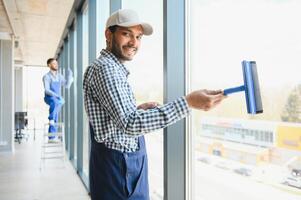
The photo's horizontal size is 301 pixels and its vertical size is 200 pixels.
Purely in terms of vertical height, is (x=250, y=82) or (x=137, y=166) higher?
(x=250, y=82)

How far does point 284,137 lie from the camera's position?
3.24 ft

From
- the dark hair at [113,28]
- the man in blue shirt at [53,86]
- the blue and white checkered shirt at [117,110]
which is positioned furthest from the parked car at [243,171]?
the man in blue shirt at [53,86]

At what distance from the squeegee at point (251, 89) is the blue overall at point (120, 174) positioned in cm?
54

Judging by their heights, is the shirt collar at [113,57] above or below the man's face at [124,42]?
below

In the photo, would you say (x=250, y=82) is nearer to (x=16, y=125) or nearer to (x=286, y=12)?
(x=286, y=12)

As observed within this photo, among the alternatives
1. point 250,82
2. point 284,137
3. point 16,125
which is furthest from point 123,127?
point 16,125

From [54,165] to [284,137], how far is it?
5200mm

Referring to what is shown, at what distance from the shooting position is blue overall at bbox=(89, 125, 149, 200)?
1.21m

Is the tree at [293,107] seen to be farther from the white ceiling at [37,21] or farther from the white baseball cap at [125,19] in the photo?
the white ceiling at [37,21]

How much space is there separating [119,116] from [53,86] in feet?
15.2

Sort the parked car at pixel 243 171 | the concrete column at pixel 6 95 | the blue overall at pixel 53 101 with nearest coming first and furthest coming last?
the parked car at pixel 243 171 < the blue overall at pixel 53 101 < the concrete column at pixel 6 95

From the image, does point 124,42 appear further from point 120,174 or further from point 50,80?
point 50,80

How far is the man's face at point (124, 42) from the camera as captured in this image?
122 centimetres

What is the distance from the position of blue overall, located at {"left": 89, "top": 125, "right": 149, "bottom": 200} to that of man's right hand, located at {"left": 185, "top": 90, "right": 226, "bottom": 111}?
40cm
